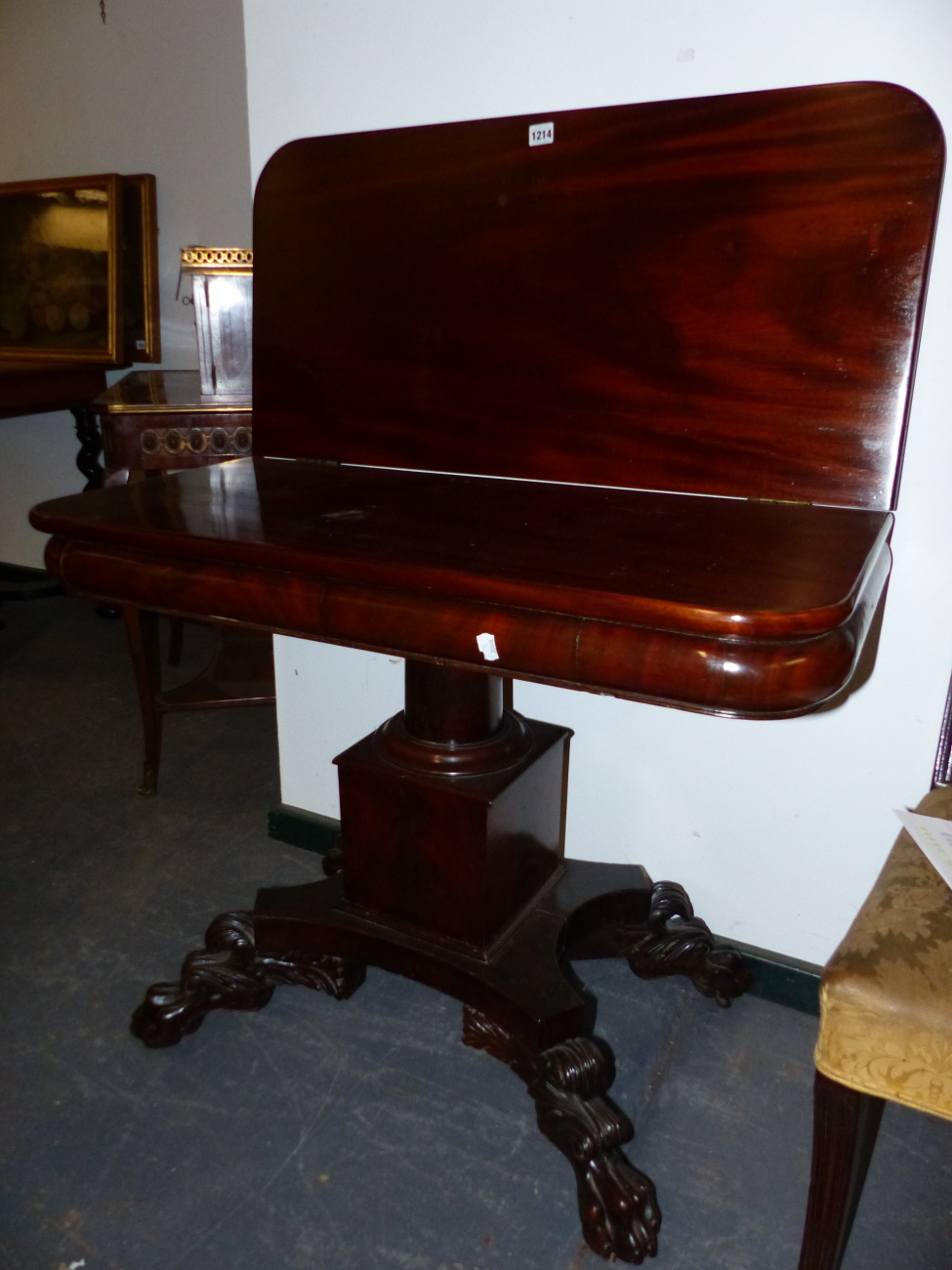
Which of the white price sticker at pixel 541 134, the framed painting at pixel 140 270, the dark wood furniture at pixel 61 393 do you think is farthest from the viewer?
the framed painting at pixel 140 270

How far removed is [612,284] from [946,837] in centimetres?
83

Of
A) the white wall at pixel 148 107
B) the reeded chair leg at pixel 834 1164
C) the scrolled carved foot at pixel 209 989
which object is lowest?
the scrolled carved foot at pixel 209 989

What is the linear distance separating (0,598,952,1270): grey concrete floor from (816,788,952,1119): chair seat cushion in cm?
43

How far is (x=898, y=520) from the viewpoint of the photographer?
51.0 inches

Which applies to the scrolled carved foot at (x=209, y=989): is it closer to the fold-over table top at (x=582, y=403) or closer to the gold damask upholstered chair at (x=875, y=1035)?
the fold-over table top at (x=582, y=403)

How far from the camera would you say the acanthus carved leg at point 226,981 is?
1447mm

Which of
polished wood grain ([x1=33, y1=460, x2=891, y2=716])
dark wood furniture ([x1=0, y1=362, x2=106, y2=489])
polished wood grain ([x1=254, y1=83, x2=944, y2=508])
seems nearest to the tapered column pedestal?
polished wood grain ([x1=33, y1=460, x2=891, y2=716])

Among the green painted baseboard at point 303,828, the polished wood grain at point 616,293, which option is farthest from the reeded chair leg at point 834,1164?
the green painted baseboard at point 303,828

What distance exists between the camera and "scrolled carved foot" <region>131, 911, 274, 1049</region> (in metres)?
1.45

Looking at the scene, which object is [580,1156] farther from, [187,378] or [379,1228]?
[187,378]

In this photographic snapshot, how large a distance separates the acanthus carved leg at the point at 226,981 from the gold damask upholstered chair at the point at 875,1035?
2.69 feet

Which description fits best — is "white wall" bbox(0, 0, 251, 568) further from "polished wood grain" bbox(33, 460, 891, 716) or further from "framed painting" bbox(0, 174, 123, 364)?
"polished wood grain" bbox(33, 460, 891, 716)

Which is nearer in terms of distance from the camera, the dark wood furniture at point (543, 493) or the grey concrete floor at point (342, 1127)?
the dark wood furniture at point (543, 493)

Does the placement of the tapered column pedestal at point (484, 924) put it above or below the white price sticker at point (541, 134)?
below
